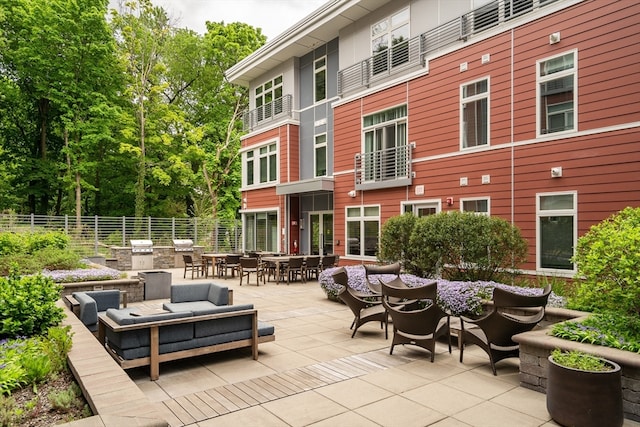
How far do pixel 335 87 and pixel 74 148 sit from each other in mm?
15057

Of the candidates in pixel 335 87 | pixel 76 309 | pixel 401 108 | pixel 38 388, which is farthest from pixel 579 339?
pixel 335 87

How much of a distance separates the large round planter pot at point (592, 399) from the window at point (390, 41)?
11.3m

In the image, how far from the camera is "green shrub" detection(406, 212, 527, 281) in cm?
770

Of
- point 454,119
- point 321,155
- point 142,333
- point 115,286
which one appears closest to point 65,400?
point 142,333

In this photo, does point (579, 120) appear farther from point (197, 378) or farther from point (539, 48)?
point (197, 378)

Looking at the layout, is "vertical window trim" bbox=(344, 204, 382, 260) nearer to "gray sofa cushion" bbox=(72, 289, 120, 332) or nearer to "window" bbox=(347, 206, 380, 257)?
"window" bbox=(347, 206, 380, 257)

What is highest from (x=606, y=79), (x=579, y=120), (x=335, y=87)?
(x=335, y=87)

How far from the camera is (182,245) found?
1867cm

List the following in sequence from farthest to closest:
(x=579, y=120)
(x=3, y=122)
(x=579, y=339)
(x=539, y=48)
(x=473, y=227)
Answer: (x=3, y=122) → (x=539, y=48) → (x=579, y=120) → (x=473, y=227) → (x=579, y=339)

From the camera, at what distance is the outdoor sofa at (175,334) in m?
4.48

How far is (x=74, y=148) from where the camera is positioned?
72.4ft

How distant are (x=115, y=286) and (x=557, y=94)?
10.4 m

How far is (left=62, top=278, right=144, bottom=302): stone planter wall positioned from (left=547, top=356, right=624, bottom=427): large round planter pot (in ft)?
26.2

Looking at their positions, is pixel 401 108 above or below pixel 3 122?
below
